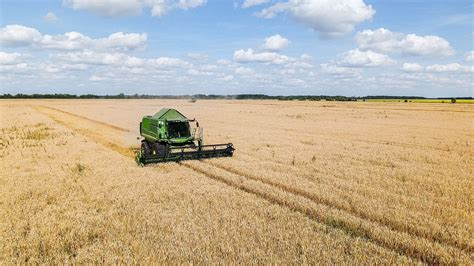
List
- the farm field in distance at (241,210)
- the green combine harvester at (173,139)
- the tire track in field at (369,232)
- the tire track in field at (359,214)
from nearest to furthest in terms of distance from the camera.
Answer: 1. the tire track in field at (369,232)
2. the farm field in distance at (241,210)
3. the tire track in field at (359,214)
4. the green combine harvester at (173,139)

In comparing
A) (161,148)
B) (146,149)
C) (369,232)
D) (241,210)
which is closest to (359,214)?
(369,232)

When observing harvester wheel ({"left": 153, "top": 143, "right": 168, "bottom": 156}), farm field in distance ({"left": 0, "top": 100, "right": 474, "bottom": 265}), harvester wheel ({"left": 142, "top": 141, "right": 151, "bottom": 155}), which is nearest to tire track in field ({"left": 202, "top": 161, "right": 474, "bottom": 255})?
farm field in distance ({"left": 0, "top": 100, "right": 474, "bottom": 265})

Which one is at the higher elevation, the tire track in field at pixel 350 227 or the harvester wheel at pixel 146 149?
the harvester wheel at pixel 146 149

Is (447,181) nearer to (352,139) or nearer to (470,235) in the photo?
(470,235)

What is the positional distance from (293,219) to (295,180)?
407 centimetres

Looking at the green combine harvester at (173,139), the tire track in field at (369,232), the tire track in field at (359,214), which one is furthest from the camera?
the green combine harvester at (173,139)

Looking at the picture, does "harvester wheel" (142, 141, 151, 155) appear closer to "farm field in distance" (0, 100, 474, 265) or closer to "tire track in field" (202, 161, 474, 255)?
"farm field in distance" (0, 100, 474, 265)

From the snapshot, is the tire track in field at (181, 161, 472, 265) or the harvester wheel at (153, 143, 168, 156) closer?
the tire track in field at (181, 161, 472, 265)

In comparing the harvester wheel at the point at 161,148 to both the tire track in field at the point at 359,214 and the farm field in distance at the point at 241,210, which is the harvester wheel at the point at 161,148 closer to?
the farm field in distance at the point at 241,210

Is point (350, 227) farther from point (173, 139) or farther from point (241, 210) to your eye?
point (173, 139)

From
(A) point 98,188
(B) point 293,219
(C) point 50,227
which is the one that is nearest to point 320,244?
(B) point 293,219

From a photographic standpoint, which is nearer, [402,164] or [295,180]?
[295,180]

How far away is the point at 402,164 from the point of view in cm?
1634

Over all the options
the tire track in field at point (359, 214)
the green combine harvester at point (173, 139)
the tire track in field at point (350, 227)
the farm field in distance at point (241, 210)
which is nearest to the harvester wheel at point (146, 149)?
the green combine harvester at point (173, 139)
